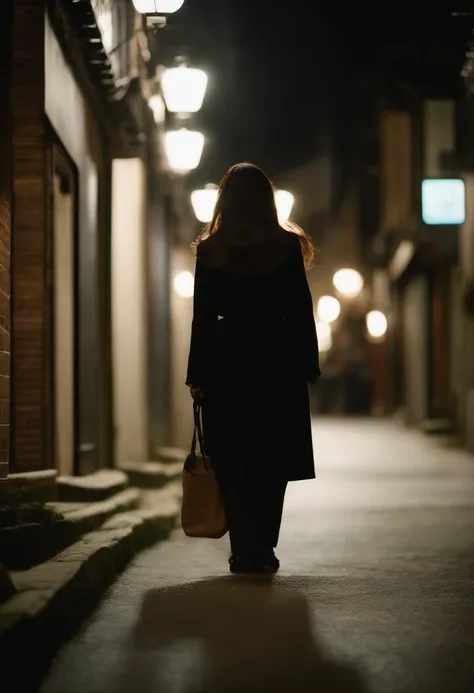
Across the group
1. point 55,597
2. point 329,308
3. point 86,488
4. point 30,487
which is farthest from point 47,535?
point 329,308

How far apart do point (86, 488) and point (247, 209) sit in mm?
3142

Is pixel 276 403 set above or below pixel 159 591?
above

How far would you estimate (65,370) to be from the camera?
33.3ft

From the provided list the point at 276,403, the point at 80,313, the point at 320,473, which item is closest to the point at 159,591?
the point at 276,403

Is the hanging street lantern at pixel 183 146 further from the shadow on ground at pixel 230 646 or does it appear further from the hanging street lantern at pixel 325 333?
the hanging street lantern at pixel 325 333

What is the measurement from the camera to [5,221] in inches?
283

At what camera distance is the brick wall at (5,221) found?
7.11 m

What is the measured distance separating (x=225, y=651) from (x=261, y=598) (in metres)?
1.09

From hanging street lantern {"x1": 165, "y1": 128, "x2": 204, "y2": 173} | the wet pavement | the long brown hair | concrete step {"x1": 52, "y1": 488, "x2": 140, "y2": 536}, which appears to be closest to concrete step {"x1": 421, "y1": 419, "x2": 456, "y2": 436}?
hanging street lantern {"x1": 165, "y1": 128, "x2": 204, "y2": 173}

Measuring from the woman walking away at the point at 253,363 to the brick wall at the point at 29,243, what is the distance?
2299 mm

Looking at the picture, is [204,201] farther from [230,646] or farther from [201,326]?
[230,646]

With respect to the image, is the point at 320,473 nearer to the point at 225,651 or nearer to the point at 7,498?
the point at 7,498

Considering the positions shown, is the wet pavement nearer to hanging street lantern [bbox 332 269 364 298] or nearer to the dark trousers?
the dark trousers

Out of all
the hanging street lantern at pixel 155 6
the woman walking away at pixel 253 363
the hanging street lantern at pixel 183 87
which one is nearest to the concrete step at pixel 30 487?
the woman walking away at pixel 253 363
